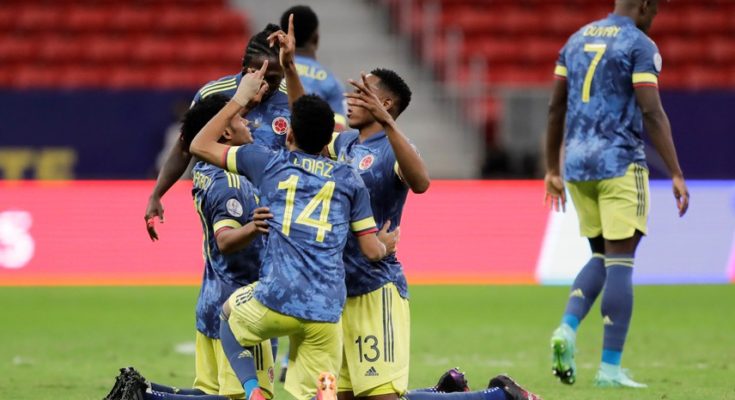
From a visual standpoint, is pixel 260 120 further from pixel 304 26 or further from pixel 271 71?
pixel 304 26

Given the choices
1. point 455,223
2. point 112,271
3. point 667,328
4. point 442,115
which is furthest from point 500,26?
point 667,328

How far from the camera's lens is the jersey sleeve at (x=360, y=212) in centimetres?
582

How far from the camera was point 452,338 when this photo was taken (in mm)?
10375

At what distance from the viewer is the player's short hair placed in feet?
21.1

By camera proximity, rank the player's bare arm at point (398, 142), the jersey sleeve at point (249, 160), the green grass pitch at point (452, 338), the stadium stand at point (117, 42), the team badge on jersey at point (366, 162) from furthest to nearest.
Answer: the stadium stand at point (117, 42), the green grass pitch at point (452, 338), the team badge on jersey at point (366, 162), the player's bare arm at point (398, 142), the jersey sleeve at point (249, 160)

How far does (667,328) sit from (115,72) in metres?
11.2

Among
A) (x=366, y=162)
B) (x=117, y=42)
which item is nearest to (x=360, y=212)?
(x=366, y=162)

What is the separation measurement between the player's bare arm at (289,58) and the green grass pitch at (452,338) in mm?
1808

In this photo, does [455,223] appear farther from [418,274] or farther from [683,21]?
[683,21]

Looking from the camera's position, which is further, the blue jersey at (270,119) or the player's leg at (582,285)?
the player's leg at (582,285)

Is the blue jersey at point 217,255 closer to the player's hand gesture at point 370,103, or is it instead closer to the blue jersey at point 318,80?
the player's hand gesture at point 370,103

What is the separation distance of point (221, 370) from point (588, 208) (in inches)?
109

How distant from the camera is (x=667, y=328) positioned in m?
11.0

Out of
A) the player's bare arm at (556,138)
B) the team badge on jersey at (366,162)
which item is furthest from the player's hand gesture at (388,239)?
the player's bare arm at (556,138)
